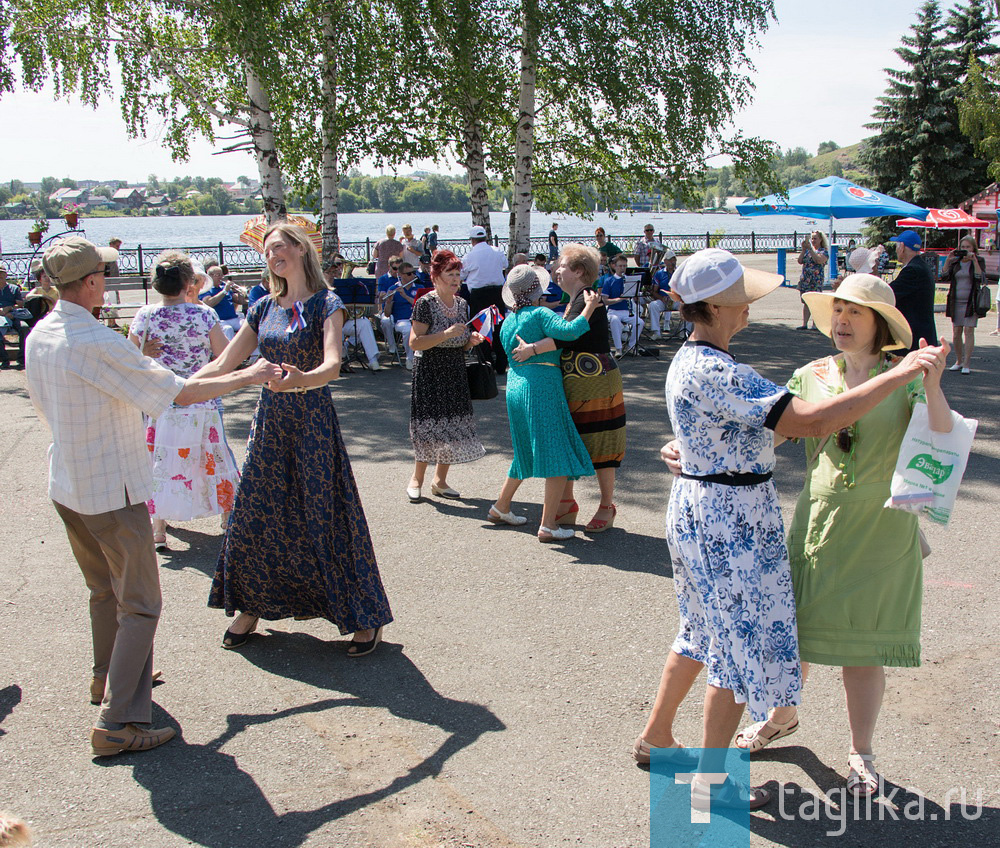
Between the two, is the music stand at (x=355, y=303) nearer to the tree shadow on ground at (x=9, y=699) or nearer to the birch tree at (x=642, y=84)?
the birch tree at (x=642, y=84)

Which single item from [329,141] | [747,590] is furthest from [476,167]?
[747,590]

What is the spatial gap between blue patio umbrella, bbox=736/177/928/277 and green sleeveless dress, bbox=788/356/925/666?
52.7 ft

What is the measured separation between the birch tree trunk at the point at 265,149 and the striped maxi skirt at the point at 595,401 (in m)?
9.38

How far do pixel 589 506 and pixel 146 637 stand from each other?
3.76m

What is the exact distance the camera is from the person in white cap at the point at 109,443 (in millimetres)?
3361

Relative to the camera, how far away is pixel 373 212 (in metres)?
46.3

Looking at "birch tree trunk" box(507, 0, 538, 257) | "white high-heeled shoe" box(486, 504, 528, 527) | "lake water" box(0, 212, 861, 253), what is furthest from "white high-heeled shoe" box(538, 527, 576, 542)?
"lake water" box(0, 212, 861, 253)

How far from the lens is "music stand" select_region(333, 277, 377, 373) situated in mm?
13133

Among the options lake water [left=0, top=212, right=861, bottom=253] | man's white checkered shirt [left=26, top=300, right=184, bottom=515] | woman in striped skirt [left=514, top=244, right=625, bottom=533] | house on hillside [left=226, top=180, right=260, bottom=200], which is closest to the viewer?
man's white checkered shirt [left=26, top=300, right=184, bottom=515]

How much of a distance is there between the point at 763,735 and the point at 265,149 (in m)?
13.2

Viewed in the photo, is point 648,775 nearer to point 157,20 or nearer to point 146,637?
point 146,637

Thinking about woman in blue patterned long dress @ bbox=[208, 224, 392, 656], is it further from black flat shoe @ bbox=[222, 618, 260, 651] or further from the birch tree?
the birch tree

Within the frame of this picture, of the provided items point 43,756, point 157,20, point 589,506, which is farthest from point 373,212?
point 43,756

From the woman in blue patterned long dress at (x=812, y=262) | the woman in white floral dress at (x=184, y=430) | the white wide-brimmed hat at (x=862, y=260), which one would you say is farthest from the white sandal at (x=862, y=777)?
the woman in blue patterned long dress at (x=812, y=262)
